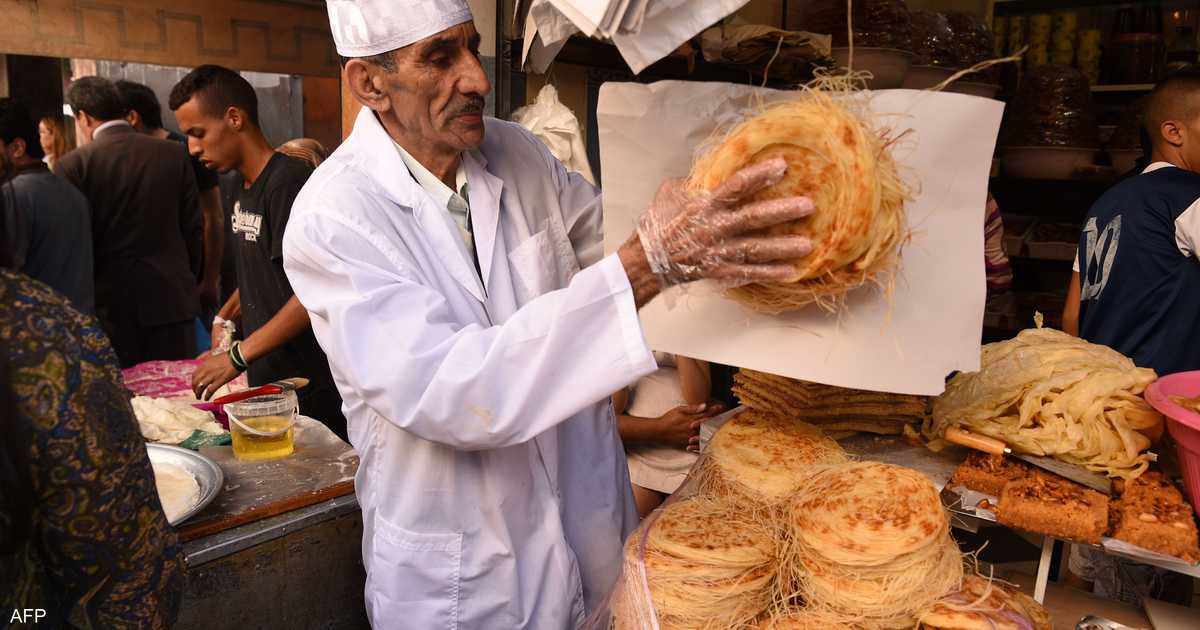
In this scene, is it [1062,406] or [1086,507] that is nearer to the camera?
[1086,507]

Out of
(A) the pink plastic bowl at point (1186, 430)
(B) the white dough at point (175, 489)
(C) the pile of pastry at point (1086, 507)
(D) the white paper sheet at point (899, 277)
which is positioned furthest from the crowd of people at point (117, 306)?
(A) the pink plastic bowl at point (1186, 430)

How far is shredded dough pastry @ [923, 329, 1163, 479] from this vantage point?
64.5 inches

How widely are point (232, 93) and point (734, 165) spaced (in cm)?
300

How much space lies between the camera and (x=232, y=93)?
3.62 m

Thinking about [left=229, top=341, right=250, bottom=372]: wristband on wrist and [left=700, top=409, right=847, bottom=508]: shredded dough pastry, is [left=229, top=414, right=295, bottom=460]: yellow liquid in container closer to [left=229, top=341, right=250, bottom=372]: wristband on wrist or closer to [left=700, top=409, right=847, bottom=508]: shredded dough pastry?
[left=229, top=341, right=250, bottom=372]: wristband on wrist

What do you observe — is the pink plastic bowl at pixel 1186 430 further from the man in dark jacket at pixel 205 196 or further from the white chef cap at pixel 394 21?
the man in dark jacket at pixel 205 196

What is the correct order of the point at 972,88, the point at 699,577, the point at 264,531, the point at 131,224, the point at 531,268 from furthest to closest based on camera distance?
the point at 131,224 → the point at 972,88 → the point at 264,531 → the point at 531,268 → the point at 699,577

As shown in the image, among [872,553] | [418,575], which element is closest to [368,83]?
[418,575]

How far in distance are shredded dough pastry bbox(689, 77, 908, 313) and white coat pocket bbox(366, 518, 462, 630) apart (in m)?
0.82

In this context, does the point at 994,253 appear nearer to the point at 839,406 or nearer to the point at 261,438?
the point at 839,406

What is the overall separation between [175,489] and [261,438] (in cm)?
31

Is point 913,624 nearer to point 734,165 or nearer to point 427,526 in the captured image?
point 734,165

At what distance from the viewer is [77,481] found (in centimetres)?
121

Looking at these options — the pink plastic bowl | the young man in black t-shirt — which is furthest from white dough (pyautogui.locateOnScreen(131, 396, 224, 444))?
the pink plastic bowl
